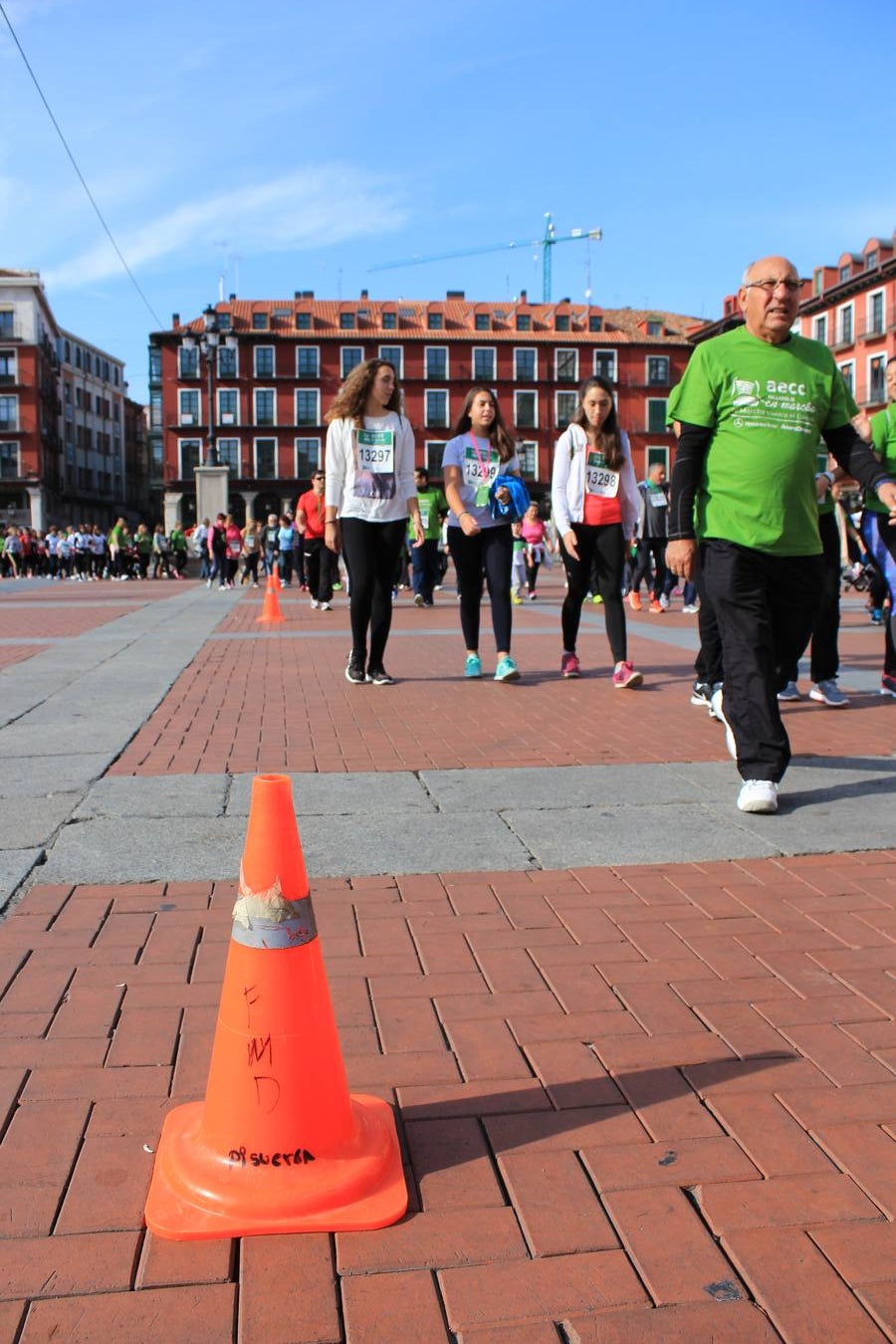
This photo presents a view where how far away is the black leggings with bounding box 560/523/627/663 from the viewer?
7.69 metres

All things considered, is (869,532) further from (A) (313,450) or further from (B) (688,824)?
(A) (313,450)

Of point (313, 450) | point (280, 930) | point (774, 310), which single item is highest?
point (313, 450)

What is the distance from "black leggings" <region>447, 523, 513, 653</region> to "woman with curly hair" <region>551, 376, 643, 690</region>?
41cm

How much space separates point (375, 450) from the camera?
789 cm

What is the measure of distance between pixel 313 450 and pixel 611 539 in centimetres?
7119

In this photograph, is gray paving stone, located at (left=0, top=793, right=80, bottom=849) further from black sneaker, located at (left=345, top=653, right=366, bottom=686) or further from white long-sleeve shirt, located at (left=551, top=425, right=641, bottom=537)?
white long-sleeve shirt, located at (left=551, top=425, right=641, bottom=537)

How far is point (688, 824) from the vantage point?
4289mm

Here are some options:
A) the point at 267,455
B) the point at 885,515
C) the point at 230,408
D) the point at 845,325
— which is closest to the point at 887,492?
the point at 885,515

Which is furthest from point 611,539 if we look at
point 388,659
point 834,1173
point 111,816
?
point 834,1173

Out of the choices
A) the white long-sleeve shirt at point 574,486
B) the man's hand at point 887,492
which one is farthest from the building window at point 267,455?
the man's hand at point 887,492

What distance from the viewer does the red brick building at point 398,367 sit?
251 ft

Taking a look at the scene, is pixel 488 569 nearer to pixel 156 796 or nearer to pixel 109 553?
pixel 156 796

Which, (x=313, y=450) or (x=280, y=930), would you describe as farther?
(x=313, y=450)

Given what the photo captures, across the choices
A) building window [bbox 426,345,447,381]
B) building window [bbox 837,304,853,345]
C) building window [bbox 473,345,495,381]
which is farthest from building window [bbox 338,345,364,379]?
building window [bbox 837,304,853,345]
